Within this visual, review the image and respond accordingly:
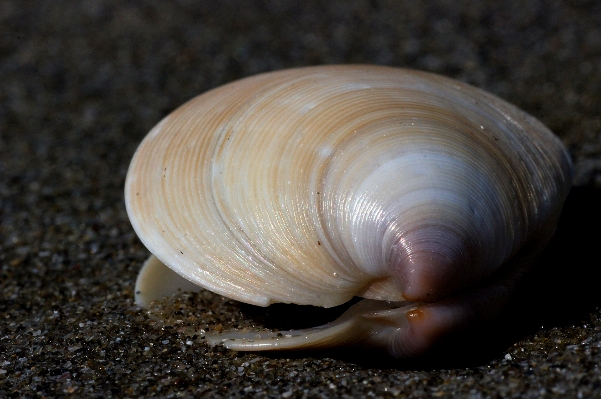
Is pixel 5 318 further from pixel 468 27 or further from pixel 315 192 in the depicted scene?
pixel 468 27

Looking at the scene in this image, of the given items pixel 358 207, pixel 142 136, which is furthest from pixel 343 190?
pixel 142 136

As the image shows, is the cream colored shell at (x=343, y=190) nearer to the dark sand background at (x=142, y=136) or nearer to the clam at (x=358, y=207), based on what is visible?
the clam at (x=358, y=207)

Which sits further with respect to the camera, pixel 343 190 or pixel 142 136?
pixel 142 136

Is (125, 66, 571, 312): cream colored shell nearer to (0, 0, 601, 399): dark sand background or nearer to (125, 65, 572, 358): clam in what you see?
(125, 65, 572, 358): clam

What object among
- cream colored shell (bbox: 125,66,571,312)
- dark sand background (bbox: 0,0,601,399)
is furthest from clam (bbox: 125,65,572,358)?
dark sand background (bbox: 0,0,601,399)

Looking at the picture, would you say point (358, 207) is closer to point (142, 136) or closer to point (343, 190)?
point (343, 190)

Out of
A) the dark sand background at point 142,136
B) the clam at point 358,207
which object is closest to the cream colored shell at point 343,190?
the clam at point 358,207
